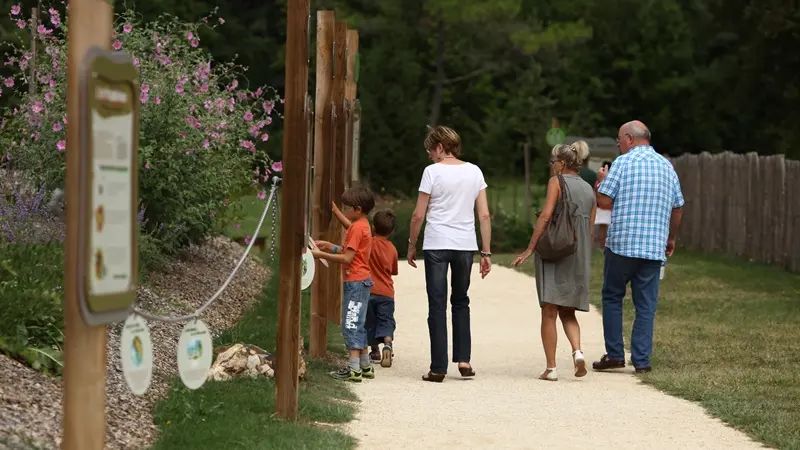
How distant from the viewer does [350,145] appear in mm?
12984

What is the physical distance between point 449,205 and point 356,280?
842 millimetres

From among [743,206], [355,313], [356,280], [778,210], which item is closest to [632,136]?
[356,280]

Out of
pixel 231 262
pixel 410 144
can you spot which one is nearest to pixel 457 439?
pixel 231 262

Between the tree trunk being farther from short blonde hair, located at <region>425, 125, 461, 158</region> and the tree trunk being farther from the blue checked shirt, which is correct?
short blonde hair, located at <region>425, 125, 461, 158</region>

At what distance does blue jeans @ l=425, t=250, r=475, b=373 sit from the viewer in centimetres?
1065

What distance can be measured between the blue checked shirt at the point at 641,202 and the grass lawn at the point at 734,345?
0.94 meters

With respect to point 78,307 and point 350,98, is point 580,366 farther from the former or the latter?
point 78,307

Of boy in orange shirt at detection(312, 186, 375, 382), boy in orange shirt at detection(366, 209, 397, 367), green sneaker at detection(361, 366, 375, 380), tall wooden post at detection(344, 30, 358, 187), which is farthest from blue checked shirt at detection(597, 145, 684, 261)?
tall wooden post at detection(344, 30, 358, 187)

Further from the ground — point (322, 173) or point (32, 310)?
point (322, 173)

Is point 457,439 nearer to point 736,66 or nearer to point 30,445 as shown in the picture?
point 30,445

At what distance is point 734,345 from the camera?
1259 cm

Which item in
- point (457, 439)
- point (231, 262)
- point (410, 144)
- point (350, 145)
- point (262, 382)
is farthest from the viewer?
point (410, 144)

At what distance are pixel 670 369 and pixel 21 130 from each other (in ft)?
20.6

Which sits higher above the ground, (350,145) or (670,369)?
(350,145)
